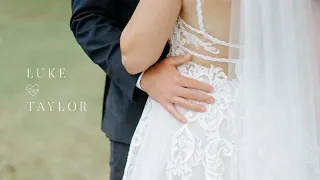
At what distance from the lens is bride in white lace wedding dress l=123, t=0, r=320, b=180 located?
0.84m

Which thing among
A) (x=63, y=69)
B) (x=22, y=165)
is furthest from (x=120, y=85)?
(x=63, y=69)

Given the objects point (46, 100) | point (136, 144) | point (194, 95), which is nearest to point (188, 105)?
point (194, 95)

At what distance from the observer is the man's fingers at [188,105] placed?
3.08ft

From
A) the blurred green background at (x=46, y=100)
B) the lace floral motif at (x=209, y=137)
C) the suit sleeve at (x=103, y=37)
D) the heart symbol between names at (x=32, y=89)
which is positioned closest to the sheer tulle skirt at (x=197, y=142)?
the lace floral motif at (x=209, y=137)

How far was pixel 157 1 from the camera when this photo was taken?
2.86 ft

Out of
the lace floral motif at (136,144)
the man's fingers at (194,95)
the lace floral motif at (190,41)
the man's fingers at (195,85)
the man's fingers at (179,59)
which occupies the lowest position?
the lace floral motif at (136,144)

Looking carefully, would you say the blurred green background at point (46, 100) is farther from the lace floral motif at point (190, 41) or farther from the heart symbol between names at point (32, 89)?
the lace floral motif at point (190, 41)

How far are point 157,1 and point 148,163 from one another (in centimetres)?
27

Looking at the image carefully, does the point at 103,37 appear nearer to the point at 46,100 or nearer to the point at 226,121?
the point at 226,121

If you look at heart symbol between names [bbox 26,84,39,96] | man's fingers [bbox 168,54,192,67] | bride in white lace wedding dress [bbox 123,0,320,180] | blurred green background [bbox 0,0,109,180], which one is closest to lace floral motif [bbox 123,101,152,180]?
bride in white lace wedding dress [bbox 123,0,320,180]

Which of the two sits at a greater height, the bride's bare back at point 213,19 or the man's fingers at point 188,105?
the bride's bare back at point 213,19


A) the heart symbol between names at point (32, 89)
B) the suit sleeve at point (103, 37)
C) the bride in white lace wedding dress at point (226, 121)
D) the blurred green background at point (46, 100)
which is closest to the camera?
the bride in white lace wedding dress at point (226, 121)

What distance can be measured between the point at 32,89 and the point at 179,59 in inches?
87.4

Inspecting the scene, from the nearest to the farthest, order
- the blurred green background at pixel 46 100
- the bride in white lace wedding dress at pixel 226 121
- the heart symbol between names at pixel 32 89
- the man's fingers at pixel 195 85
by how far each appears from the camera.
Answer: the bride in white lace wedding dress at pixel 226 121
the man's fingers at pixel 195 85
the blurred green background at pixel 46 100
the heart symbol between names at pixel 32 89
